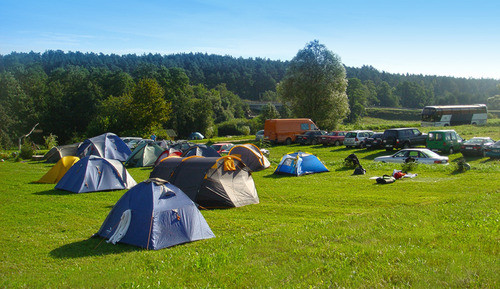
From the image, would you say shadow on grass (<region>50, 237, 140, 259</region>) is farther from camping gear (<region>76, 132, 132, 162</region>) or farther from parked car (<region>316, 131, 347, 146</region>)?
A: parked car (<region>316, 131, 347, 146</region>)

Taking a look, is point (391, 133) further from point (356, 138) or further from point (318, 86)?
point (318, 86)

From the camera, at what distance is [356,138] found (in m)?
32.7

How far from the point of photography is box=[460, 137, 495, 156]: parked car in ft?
81.4

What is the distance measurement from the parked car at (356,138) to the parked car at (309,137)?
4150mm

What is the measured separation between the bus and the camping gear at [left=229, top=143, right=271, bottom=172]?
1301 inches

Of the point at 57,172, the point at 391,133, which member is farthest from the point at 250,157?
the point at 391,133

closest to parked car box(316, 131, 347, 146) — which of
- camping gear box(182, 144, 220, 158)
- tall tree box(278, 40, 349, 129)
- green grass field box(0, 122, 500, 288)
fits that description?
tall tree box(278, 40, 349, 129)

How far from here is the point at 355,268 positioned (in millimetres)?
6590

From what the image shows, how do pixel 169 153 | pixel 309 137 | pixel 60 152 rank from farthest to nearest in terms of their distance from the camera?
1. pixel 309 137
2. pixel 60 152
3. pixel 169 153

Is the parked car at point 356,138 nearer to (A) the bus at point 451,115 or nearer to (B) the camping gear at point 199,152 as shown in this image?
(B) the camping gear at point 199,152

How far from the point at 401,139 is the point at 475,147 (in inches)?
198

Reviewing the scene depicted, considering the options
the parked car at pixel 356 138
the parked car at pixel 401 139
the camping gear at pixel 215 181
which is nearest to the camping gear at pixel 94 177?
Answer: the camping gear at pixel 215 181

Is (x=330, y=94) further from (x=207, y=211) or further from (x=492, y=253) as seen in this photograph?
(x=492, y=253)

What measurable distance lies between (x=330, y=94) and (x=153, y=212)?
4194 centimetres
